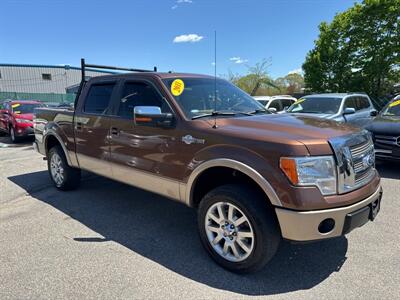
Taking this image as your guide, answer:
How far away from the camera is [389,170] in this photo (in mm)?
6809

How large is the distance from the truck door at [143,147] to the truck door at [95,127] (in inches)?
7.8

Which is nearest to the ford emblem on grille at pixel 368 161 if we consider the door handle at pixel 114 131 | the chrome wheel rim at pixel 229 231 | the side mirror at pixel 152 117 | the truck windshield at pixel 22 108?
the chrome wheel rim at pixel 229 231

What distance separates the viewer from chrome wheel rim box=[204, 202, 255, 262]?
282 centimetres

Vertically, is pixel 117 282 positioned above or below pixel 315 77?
below

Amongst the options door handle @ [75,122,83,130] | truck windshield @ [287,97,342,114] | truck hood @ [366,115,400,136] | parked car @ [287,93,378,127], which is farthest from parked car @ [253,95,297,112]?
door handle @ [75,122,83,130]

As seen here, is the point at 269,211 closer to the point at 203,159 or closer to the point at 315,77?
the point at 203,159

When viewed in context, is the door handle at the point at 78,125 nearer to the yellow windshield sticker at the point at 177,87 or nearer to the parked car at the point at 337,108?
the yellow windshield sticker at the point at 177,87

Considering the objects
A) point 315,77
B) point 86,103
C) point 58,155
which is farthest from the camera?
point 315,77

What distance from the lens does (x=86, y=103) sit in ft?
15.5

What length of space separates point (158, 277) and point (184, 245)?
66 cm

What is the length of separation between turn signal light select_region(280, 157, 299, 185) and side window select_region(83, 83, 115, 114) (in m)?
2.75

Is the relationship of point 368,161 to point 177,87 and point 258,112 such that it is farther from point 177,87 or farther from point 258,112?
point 177,87

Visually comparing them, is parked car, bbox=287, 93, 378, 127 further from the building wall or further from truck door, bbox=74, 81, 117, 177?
the building wall

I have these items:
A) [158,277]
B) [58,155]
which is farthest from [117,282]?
[58,155]
